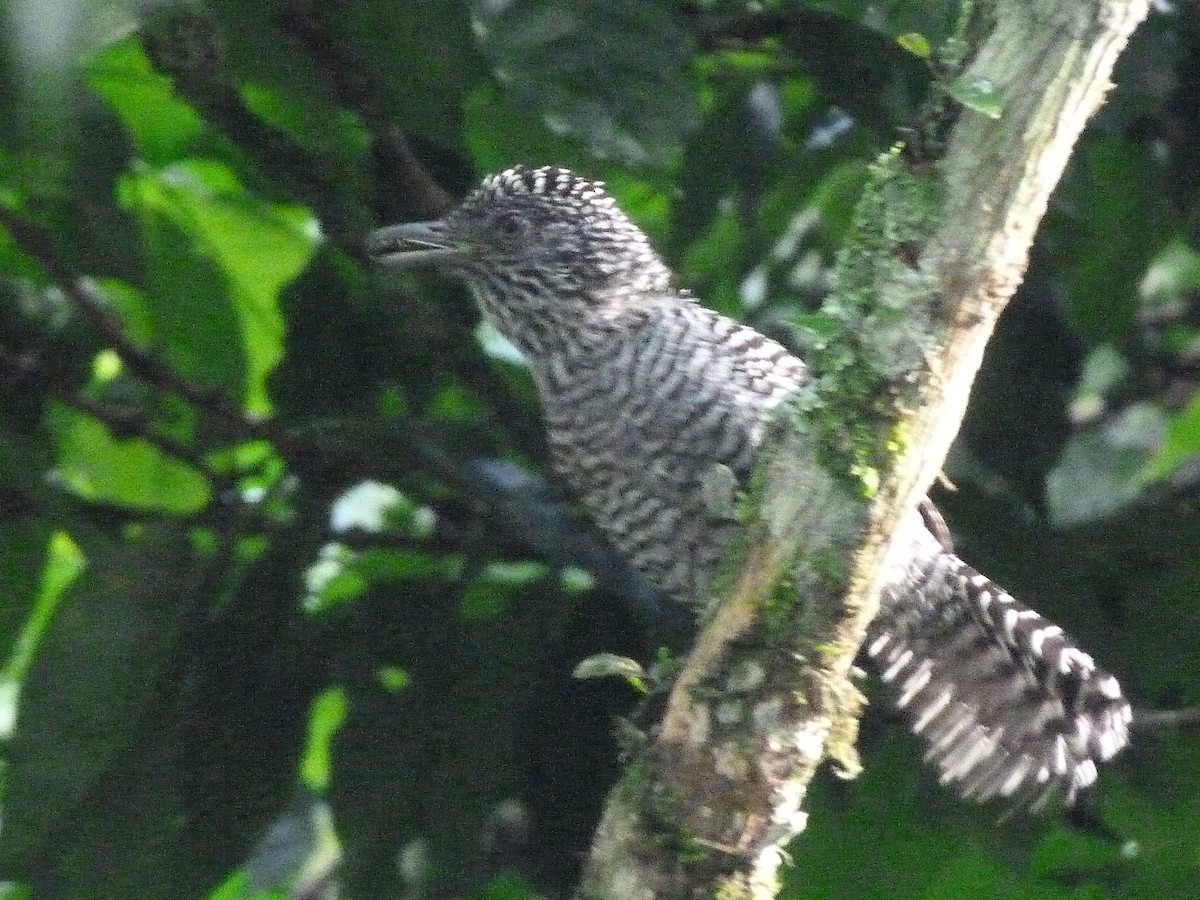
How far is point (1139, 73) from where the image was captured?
2980 mm

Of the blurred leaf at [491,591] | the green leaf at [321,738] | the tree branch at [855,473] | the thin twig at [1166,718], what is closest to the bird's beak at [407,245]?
the blurred leaf at [491,591]

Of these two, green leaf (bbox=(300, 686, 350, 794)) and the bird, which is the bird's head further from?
green leaf (bbox=(300, 686, 350, 794))

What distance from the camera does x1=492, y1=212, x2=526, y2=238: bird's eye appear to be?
344 centimetres

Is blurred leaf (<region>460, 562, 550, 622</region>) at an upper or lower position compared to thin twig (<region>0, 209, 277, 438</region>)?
lower

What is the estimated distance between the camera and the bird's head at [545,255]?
338 cm

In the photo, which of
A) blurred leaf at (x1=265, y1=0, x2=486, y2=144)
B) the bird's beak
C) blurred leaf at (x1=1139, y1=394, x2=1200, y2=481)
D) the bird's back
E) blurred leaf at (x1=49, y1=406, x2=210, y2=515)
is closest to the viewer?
blurred leaf at (x1=265, y1=0, x2=486, y2=144)

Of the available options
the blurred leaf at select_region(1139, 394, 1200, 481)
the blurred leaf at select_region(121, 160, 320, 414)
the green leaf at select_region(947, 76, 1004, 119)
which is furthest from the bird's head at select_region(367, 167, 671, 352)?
the green leaf at select_region(947, 76, 1004, 119)

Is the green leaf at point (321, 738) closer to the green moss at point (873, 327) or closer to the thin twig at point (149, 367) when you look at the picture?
the thin twig at point (149, 367)

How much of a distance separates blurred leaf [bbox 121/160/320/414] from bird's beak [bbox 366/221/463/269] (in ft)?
1.23

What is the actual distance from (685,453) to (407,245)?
64 cm

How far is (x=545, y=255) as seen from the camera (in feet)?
11.4

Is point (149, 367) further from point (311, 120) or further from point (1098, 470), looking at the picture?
point (1098, 470)

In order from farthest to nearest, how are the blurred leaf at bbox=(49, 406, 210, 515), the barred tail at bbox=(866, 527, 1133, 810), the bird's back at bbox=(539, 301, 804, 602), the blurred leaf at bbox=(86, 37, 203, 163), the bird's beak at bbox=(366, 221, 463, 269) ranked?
the blurred leaf at bbox=(49, 406, 210, 515), the blurred leaf at bbox=(86, 37, 203, 163), the bird's beak at bbox=(366, 221, 463, 269), the bird's back at bbox=(539, 301, 804, 602), the barred tail at bbox=(866, 527, 1133, 810)

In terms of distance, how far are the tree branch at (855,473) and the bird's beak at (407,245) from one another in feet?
4.16
